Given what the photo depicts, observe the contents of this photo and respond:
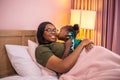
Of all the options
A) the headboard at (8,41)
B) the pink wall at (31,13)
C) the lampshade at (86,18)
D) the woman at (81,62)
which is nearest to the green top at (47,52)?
the woman at (81,62)

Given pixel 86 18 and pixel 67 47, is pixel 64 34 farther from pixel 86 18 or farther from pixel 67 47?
pixel 86 18

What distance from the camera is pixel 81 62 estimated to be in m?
1.51

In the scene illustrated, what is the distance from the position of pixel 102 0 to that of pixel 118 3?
24cm

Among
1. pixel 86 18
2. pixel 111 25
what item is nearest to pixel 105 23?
pixel 111 25

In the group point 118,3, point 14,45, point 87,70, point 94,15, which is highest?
point 118,3

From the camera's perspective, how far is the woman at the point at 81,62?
1.33 m

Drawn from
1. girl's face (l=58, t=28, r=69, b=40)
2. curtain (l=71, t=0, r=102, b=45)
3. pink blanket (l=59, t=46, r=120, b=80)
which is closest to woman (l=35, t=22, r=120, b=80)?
pink blanket (l=59, t=46, r=120, b=80)

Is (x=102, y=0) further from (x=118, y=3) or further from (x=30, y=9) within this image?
(x=30, y=9)

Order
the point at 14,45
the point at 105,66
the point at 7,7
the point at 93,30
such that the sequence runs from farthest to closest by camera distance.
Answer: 1. the point at 93,30
2. the point at 7,7
3. the point at 14,45
4. the point at 105,66

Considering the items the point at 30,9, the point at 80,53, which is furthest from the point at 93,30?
the point at 80,53

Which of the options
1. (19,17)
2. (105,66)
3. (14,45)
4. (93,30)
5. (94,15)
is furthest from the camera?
(93,30)

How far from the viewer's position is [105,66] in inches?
53.5

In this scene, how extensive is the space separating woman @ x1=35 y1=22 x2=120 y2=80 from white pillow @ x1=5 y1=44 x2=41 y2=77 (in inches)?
3.5

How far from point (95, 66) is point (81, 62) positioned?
14 cm
